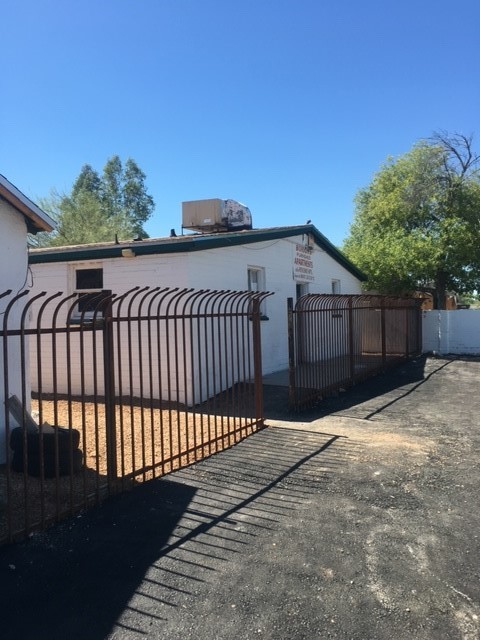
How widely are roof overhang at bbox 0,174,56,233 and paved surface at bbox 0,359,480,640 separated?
3597mm

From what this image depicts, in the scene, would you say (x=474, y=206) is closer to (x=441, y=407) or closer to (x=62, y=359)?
(x=441, y=407)

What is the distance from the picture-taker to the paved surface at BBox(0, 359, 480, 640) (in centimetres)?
284

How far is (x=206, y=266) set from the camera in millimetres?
9727

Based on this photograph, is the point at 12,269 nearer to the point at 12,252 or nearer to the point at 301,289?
the point at 12,252

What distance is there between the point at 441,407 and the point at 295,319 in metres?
3.06

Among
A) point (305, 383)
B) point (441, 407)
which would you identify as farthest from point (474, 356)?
point (305, 383)

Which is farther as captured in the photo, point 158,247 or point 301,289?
point 301,289

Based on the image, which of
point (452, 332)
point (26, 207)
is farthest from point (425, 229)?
point (26, 207)

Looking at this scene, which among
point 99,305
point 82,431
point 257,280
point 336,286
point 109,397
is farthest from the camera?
point 336,286

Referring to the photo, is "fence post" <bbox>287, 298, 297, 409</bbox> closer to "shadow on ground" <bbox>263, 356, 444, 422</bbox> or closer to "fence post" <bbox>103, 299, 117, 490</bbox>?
"shadow on ground" <bbox>263, 356, 444, 422</bbox>

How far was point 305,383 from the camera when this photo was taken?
9391 mm

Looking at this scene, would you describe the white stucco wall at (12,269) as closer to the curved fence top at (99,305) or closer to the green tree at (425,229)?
the curved fence top at (99,305)

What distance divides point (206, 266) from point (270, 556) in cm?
679

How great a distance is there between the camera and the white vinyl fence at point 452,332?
18.2 meters
